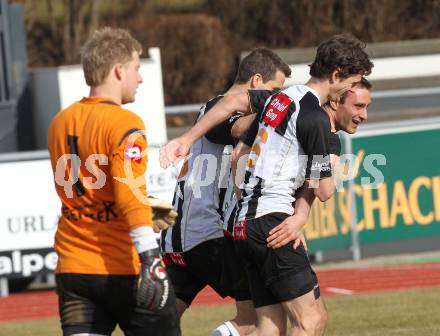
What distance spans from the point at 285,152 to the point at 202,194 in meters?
1.11

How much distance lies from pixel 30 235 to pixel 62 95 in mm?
3707

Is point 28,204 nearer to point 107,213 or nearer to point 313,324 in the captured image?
point 313,324

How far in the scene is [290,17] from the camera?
1069 inches

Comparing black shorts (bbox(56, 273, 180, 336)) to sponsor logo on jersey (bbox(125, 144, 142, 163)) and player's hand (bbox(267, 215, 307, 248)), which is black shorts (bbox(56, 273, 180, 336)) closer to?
sponsor logo on jersey (bbox(125, 144, 142, 163))

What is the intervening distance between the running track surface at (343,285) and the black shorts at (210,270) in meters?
4.80

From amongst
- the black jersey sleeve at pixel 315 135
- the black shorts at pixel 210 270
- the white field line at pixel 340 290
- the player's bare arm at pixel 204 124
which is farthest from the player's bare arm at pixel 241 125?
the white field line at pixel 340 290

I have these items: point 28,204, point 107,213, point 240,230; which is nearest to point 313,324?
point 240,230

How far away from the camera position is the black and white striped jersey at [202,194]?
706 centimetres

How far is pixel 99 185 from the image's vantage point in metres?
5.39

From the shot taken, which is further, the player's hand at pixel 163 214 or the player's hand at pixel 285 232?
the player's hand at pixel 285 232

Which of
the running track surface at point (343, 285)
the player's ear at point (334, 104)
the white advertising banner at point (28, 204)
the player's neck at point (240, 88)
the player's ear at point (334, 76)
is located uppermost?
the player's ear at point (334, 76)

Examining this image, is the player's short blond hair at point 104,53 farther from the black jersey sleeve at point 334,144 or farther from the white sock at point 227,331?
the white sock at point 227,331

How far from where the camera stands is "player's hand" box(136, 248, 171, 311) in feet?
17.2

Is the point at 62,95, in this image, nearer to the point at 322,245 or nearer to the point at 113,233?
the point at 322,245
